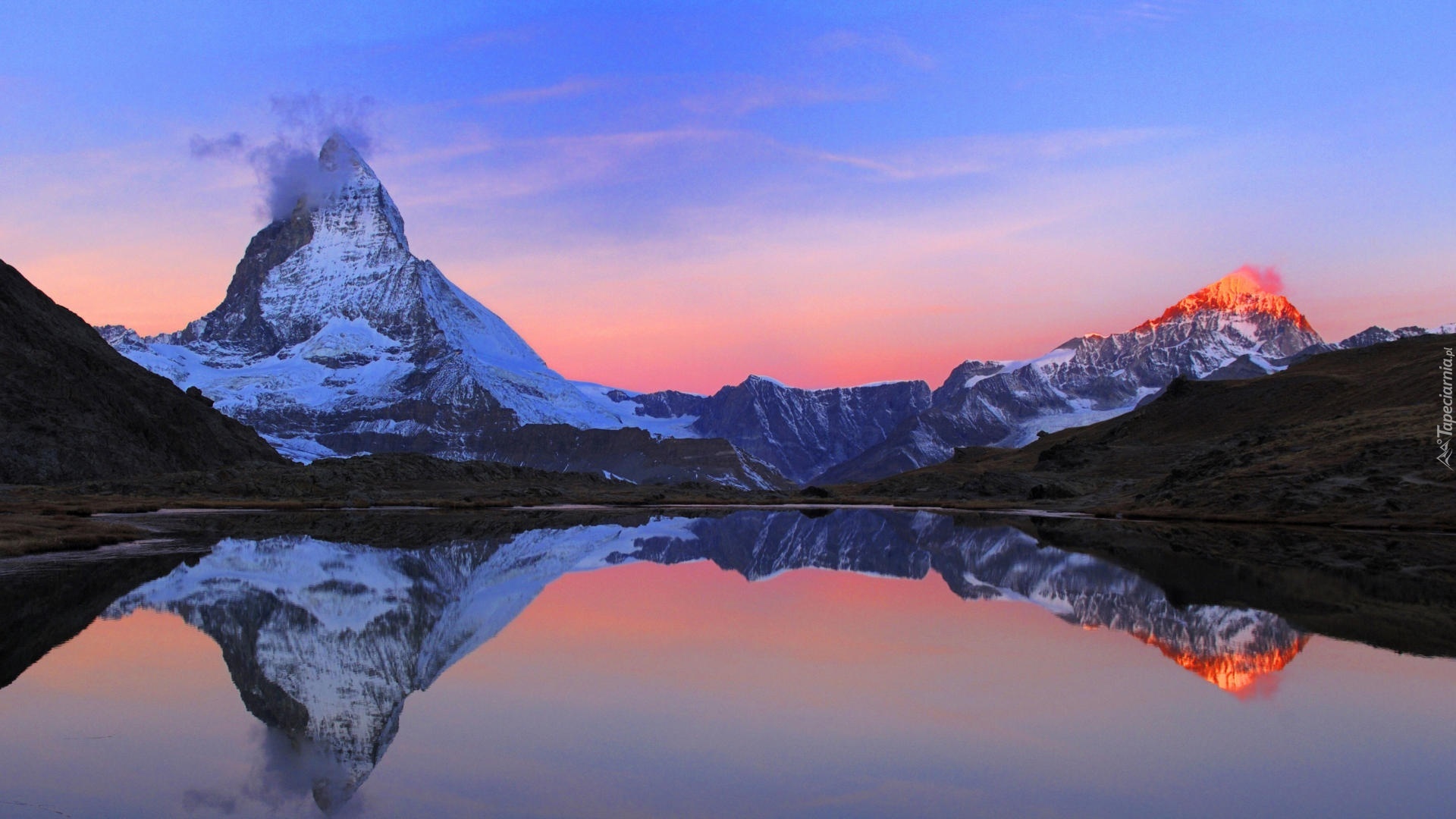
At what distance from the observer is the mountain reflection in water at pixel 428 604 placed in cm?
1750

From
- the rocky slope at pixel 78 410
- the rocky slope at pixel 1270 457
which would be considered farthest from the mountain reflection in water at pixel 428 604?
the rocky slope at pixel 78 410

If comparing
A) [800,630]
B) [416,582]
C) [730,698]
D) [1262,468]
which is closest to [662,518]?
[1262,468]

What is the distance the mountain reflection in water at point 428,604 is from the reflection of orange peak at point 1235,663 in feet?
0.21

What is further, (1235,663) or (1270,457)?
(1270,457)

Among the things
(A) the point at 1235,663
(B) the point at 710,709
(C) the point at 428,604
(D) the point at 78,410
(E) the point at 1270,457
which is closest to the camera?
(B) the point at 710,709

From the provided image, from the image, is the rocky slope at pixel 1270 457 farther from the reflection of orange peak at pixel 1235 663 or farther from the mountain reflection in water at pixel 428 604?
the reflection of orange peak at pixel 1235 663

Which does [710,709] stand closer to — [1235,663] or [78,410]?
[1235,663]

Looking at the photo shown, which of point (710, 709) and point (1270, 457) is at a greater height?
point (1270, 457)

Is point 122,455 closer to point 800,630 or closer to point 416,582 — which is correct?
point 416,582

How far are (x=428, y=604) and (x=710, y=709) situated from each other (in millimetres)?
15858

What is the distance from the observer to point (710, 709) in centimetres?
1662

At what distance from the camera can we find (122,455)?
13612 centimetres

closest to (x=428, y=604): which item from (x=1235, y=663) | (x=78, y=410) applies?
(x=1235, y=663)

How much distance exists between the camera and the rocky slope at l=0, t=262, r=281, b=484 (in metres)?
126
